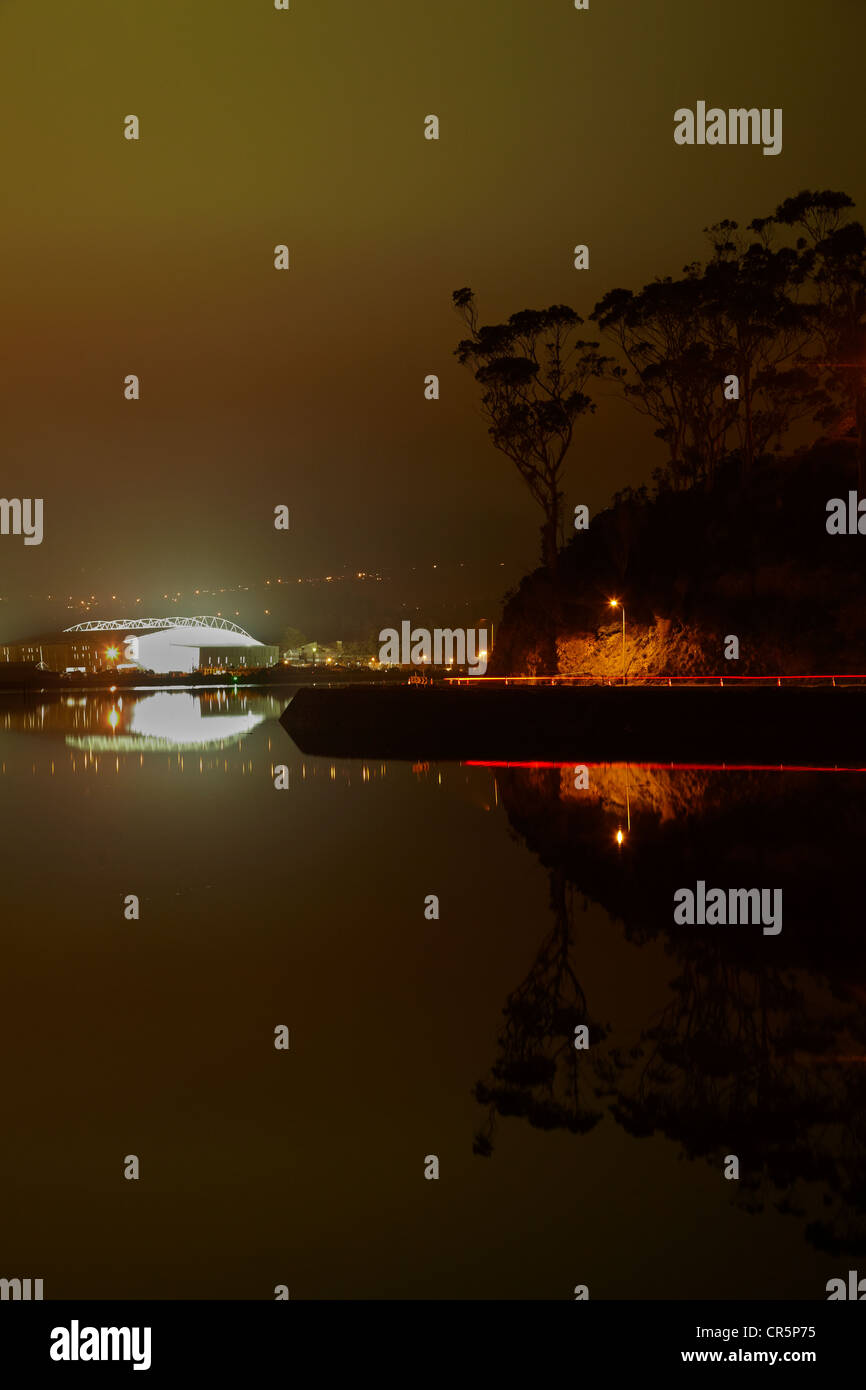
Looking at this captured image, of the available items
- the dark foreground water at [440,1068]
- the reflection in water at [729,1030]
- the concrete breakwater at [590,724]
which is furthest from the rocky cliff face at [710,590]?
the reflection in water at [729,1030]

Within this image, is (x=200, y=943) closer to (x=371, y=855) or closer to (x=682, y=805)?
(x=371, y=855)

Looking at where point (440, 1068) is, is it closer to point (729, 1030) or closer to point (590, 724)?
point (729, 1030)

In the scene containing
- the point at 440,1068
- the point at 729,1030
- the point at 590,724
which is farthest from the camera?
the point at 590,724

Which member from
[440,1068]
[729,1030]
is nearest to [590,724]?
[729,1030]

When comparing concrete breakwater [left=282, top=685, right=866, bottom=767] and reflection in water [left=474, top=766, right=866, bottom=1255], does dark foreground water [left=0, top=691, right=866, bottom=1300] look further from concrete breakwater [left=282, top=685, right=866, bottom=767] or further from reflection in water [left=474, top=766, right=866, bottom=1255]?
concrete breakwater [left=282, top=685, right=866, bottom=767]

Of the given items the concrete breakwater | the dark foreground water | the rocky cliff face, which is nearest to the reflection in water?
the dark foreground water

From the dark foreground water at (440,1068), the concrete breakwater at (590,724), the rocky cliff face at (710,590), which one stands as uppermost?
the rocky cliff face at (710,590)

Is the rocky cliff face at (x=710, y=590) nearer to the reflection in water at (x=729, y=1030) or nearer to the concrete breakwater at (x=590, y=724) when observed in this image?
the concrete breakwater at (x=590, y=724)
